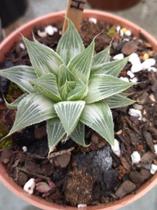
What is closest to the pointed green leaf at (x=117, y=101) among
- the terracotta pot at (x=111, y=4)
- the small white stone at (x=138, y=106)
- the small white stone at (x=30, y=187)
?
the small white stone at (x=138, y=106)

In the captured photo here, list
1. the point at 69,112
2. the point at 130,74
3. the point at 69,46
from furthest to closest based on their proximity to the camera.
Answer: the point at 130,74
the point at 69,46
the point at 69,112

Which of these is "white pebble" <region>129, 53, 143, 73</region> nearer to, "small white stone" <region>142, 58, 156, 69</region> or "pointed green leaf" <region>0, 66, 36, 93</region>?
"small white stone" <region>142, 58, 156, 69</region>

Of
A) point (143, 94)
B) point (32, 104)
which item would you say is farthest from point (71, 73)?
point (143, 94)

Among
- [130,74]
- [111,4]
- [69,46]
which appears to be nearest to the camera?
[69,46]

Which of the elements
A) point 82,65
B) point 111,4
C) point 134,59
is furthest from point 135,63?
point 111,4

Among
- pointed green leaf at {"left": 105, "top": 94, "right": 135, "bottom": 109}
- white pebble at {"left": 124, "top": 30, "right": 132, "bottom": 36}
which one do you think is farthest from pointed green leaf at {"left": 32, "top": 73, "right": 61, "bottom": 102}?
white pebble at {"left": 124, "top": 30, "right": 132, "bottom": 36}

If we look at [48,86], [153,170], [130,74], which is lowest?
[153,170]

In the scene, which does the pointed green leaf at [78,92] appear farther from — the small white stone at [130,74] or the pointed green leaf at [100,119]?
the small white stone at [130,74]

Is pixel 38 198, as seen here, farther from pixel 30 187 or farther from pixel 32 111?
pixel 32 111
